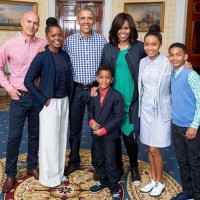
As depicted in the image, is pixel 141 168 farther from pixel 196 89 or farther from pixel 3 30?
pixel 3 30

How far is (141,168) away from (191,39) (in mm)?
4456

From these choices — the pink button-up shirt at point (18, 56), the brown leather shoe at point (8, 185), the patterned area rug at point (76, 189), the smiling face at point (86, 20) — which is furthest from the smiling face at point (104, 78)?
the brown leather shoe at point (8, 185)

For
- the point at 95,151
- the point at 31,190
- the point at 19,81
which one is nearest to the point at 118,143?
the point at 95,151

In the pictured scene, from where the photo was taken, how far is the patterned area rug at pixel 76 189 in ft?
8.92

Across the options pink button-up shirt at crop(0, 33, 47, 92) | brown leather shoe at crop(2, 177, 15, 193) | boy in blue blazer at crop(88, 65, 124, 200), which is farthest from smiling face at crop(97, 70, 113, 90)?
brown leather shoe at crop(2, 177, 15, 193)

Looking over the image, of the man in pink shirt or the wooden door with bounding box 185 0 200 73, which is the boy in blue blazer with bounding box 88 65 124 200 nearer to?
the man in pink shirt

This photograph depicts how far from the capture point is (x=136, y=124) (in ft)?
9.10

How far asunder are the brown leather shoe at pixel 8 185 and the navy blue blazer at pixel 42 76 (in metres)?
0.85

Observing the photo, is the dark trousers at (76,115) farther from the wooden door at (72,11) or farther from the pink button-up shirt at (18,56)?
the wooden door at (72,11)

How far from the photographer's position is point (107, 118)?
2.67 m

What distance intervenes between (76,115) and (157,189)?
1.11 metres

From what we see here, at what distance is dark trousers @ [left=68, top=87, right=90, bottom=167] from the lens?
294cm

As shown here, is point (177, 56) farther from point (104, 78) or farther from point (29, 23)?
point (29, 23)

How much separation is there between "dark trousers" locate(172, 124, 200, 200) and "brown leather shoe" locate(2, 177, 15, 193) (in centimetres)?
165
